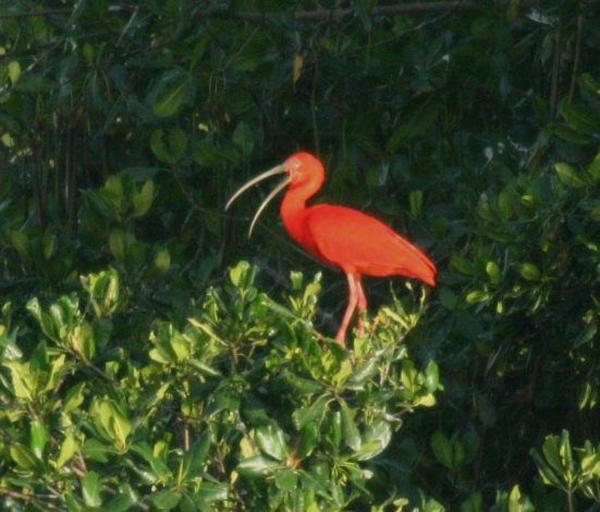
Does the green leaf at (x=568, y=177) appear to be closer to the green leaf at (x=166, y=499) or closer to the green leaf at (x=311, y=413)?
the green leaf at (x=311, y=413)

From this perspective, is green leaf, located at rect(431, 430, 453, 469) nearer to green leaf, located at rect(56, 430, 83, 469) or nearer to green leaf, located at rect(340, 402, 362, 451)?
green leaf, located at rect(340, 402, 362, 451)

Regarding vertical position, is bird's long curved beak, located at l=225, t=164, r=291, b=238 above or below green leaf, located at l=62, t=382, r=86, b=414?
below

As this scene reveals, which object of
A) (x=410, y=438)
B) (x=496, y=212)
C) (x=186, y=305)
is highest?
(x=496, y=212)

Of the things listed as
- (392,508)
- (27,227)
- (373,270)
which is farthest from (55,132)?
(392,508)

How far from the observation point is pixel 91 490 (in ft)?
18.7

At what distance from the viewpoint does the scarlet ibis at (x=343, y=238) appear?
24.4 feet

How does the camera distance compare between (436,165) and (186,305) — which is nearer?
(186,305)

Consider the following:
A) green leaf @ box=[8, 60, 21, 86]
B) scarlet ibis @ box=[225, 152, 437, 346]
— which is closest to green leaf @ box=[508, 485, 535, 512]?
scarlet ibis @ box=[225, 152, 437, 346]

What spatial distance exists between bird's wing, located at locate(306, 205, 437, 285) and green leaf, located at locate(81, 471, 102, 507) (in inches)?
77.6

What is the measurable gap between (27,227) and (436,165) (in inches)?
60.6

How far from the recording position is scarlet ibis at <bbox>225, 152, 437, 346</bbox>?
744 cm

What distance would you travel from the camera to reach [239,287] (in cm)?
614

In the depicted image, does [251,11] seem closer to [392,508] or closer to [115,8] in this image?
[115,8]

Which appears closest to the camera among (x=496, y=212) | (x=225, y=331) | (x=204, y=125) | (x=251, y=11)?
(x=225, y=331)
